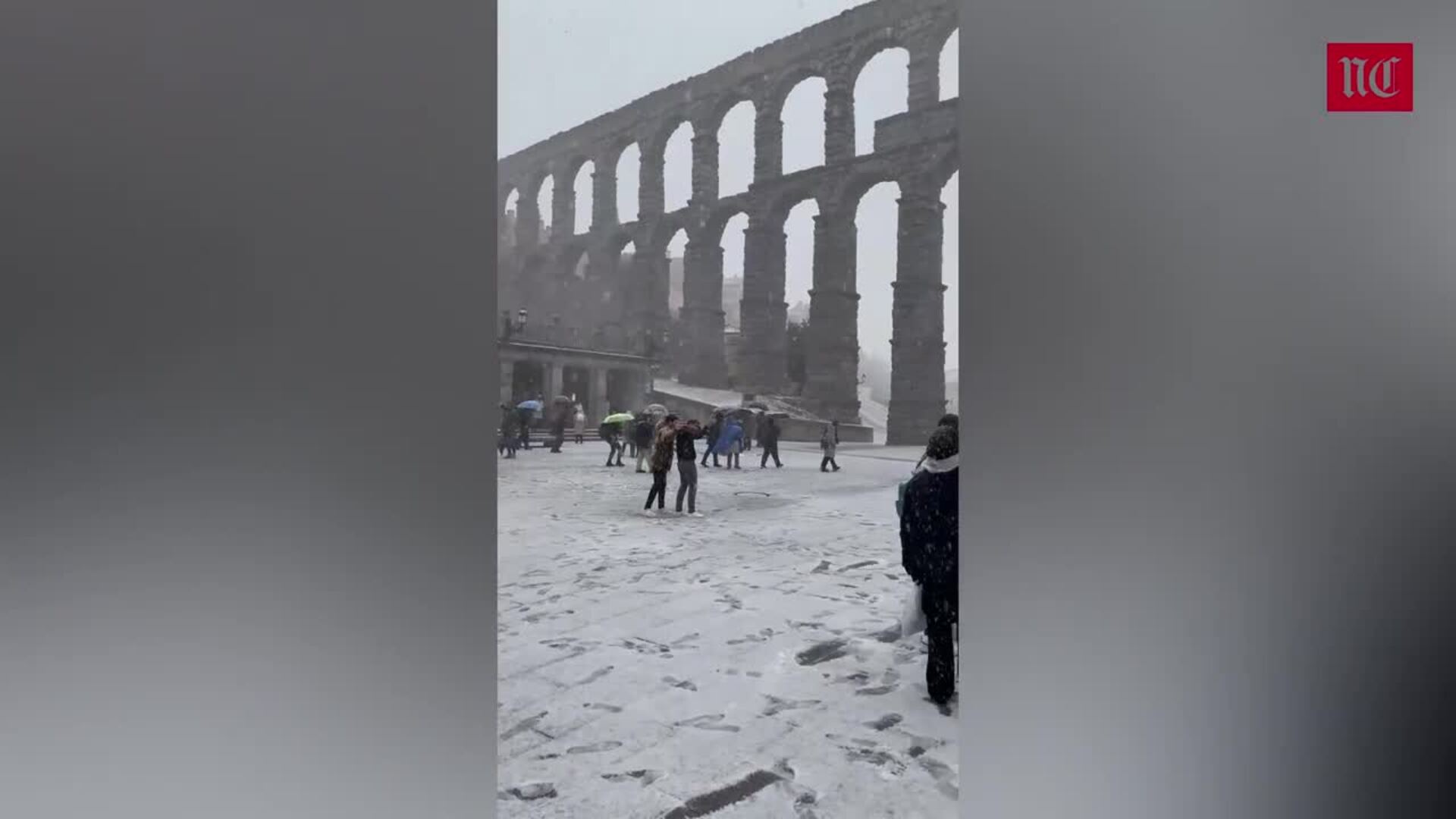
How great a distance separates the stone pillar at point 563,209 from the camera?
12.8 m

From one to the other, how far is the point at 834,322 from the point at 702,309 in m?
2.48

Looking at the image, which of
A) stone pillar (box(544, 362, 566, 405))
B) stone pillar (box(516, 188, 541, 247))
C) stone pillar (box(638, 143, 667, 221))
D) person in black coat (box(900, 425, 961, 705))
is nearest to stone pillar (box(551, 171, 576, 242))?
stone pillar (box(516, 188, 541, 247))

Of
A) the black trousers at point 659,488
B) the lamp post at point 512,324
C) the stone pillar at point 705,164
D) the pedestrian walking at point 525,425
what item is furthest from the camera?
the stone pillar at point 705,164

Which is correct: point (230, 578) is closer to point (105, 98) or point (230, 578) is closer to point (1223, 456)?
point (105, 98)

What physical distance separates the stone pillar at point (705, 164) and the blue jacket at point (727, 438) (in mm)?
5049

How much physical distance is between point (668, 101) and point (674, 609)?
32.6 ft

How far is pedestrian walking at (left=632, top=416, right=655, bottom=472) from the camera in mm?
7270

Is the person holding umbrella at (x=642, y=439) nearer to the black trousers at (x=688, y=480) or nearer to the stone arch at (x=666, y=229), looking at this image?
the black trousers at (x=688, y=480)

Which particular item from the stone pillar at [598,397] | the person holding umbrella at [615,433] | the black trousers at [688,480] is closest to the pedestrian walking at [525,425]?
the stone pillar at [598,397]

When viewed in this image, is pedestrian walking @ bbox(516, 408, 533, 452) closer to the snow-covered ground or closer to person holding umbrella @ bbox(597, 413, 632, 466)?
person holding umbrella @ bbox(597, 413, 632, 466)

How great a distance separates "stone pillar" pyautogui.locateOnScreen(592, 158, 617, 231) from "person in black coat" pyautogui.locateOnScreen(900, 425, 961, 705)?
10956 millimetres

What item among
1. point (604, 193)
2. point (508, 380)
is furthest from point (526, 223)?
point (508, 380)

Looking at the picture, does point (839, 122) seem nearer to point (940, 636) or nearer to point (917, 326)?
point (917, 326)

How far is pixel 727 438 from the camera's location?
8.55m
